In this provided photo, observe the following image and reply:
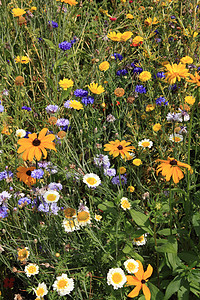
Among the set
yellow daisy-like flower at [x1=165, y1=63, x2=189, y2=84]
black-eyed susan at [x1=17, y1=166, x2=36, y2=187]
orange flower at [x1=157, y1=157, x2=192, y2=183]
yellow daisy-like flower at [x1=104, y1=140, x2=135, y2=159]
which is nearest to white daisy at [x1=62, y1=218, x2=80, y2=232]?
black-eyed susan at [x1=17, y1=166, x2=36, y2=187]

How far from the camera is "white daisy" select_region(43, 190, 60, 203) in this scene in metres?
1.35

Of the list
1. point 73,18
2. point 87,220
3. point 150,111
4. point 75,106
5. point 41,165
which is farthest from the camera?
point 73,18

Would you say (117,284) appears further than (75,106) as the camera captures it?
No

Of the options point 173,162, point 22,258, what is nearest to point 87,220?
point 22,258

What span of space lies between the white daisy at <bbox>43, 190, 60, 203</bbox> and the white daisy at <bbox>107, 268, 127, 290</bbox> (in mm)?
383

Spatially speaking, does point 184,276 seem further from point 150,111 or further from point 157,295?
point 150,111

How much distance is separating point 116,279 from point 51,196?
17.3 inches

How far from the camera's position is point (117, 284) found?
121 centimetres

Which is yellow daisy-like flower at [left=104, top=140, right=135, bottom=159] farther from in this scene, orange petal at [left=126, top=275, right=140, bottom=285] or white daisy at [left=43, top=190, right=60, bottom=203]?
orange petal at [left=126, top=275, right=140, bottom=285]

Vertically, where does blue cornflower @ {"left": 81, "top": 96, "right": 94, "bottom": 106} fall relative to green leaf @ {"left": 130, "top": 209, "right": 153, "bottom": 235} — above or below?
above

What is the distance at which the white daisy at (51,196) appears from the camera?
1349 mm

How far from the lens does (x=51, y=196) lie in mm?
1366

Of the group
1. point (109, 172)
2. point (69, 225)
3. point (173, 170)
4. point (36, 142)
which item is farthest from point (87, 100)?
point (173, 170)

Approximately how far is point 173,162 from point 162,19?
145cm
